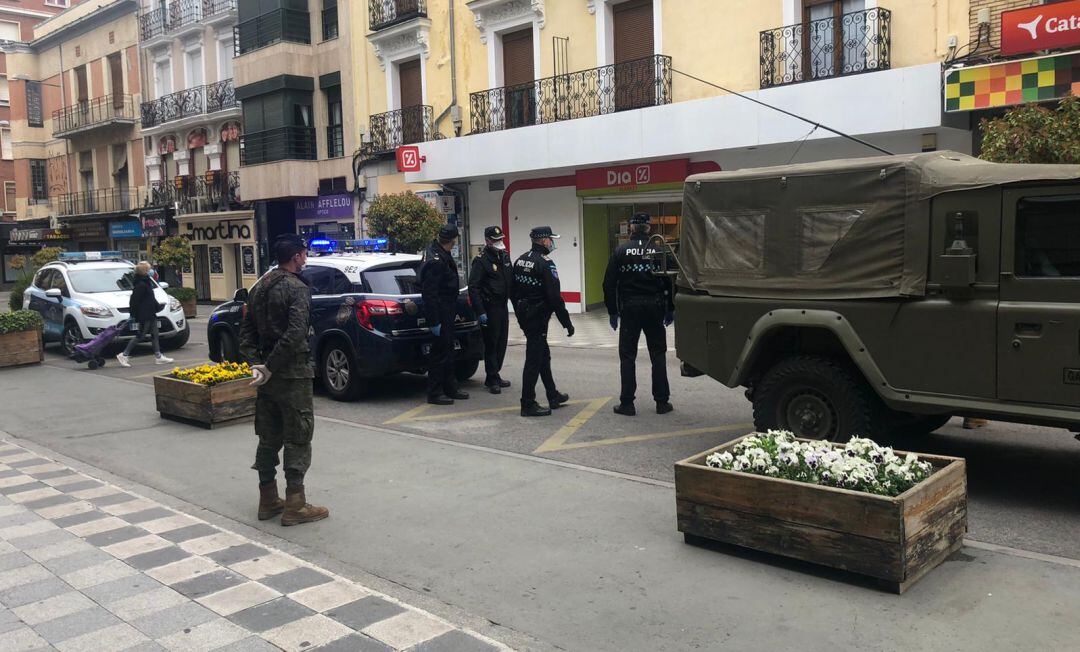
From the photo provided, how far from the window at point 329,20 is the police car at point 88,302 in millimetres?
12720

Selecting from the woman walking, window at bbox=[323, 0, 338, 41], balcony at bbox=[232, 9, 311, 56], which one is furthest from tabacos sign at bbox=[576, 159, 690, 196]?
balcony at bbox=[232, 9, 311, 56]

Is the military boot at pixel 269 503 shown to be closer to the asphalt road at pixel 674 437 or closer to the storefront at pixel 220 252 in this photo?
the asphalt road at pixel 674 437

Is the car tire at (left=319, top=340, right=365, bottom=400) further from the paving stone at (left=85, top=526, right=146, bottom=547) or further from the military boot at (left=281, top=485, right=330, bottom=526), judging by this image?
the paving stone at (left=85, top=526, right=146, bottom=547)

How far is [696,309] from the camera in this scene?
23.7ft

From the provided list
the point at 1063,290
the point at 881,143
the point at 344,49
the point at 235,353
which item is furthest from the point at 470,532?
the point at 344,49

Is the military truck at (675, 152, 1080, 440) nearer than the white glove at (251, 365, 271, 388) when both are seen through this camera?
Yes

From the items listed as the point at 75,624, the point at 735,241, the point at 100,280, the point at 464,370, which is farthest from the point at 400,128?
the point at 75,624

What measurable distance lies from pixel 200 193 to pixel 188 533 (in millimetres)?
30229

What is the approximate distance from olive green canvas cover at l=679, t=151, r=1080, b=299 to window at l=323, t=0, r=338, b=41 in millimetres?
23277

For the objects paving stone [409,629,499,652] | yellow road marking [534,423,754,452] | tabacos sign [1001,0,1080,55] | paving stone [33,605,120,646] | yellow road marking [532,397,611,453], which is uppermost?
tabacos sign [1001,0,1080,55]

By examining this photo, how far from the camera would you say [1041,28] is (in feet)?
43.2

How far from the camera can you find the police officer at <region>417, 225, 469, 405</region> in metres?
9.70

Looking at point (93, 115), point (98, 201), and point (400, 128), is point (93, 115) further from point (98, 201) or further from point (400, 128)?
point (400, 128)

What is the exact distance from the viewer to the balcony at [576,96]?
19219 mm
